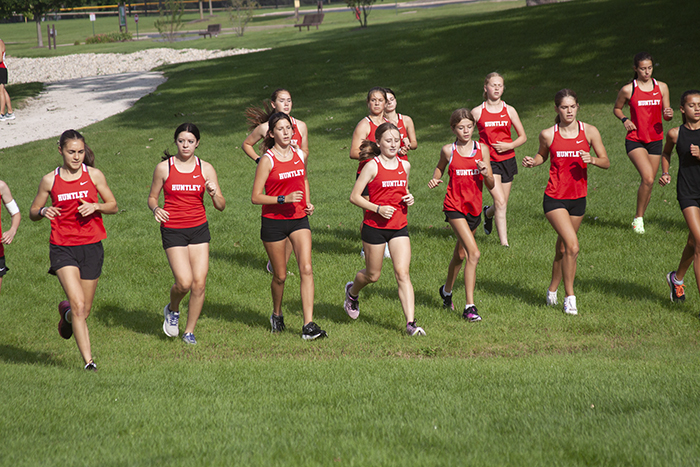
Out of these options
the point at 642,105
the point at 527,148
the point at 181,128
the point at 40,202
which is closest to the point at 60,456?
the point at 40,202

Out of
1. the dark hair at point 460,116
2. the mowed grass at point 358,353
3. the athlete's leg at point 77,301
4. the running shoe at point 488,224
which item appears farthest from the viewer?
the running shoe at point 488,224

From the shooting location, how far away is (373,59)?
28.6m

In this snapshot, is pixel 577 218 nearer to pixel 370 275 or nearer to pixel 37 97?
pixel 370 275

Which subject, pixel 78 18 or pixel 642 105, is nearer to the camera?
pixel 642 105

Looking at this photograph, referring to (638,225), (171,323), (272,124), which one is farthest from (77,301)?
(638,225)

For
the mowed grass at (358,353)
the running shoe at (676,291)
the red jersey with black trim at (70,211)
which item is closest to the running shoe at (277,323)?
the mowed grass at (358,353)

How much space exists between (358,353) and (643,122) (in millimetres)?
6364

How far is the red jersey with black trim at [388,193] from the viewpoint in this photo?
7371mm

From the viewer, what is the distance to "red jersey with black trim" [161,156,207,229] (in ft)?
23.4

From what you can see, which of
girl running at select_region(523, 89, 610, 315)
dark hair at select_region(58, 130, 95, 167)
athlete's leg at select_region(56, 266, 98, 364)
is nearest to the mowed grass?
athlete's leg at select_region(56, 266, 98, 364)

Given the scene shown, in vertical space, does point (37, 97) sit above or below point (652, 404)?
above

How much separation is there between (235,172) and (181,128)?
9006mm

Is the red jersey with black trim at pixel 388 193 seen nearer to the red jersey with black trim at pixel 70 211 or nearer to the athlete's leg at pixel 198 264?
the athlete's leg at pixel 198 264

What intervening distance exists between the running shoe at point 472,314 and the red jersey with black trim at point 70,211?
4.25 meters
